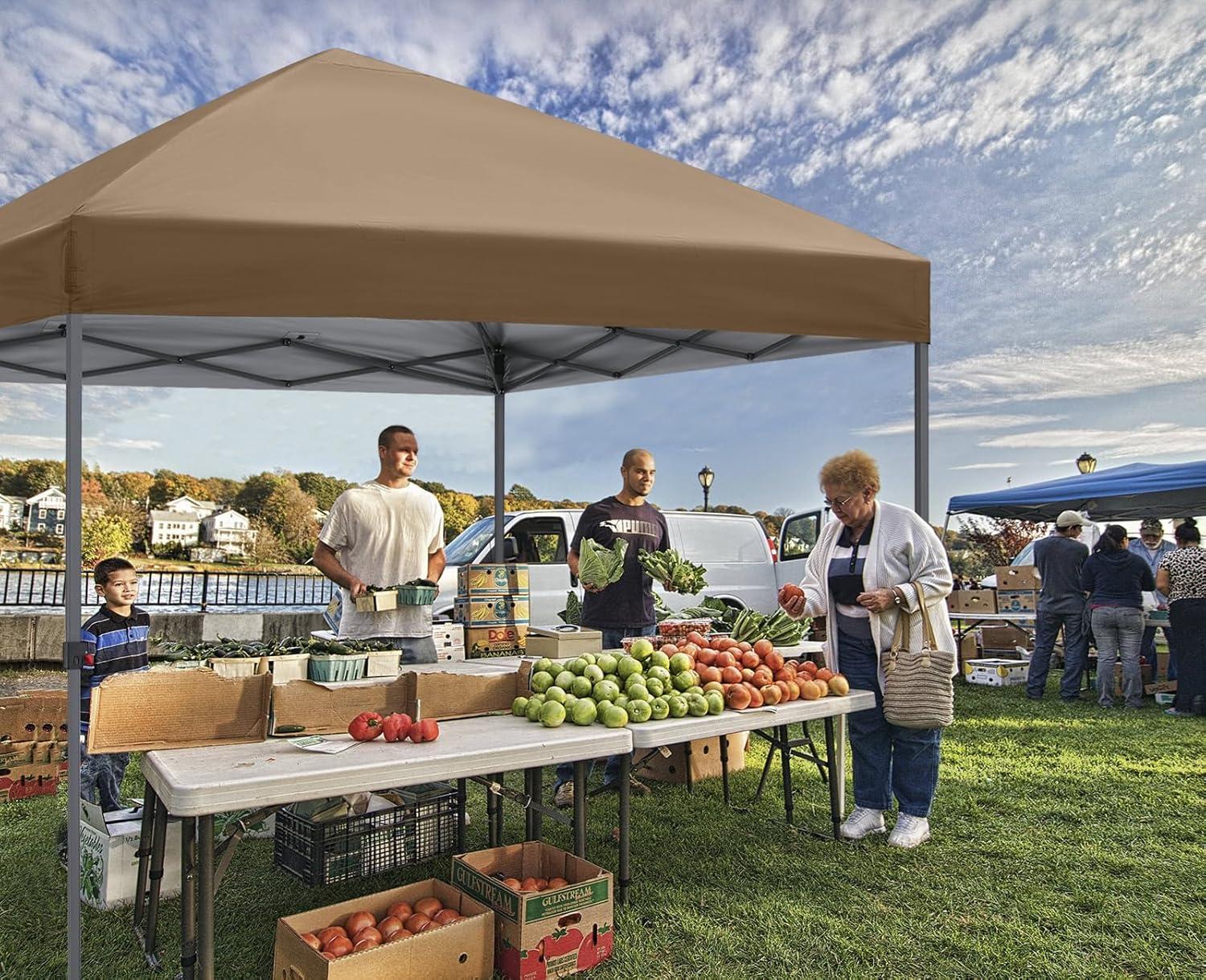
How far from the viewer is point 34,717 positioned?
5.71 meters

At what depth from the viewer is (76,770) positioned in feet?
9.46

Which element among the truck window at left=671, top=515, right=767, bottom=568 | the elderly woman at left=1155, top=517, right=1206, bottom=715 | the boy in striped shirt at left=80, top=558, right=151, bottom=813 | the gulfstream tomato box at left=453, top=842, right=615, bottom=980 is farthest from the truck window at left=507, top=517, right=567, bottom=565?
the elderly woman at left=1155, top=517, right=1206, bottom=715

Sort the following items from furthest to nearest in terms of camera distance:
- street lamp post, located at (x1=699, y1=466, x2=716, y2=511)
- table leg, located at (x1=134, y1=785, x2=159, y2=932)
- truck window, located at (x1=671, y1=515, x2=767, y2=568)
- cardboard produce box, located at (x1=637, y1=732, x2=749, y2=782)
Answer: street lamp post, located at (x1=699, y1=466, x2=716, y2=511)
truck window, located at (x1=671, y1=515, x2=767, y2=568)
cardboard produce box, located at (x1=637, y1=732, x2=749, y2=782)
table leg, located at (x1=134, y1=785, x2=159, y2=932)

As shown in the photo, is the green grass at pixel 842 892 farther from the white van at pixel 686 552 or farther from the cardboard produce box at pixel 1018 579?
the cardboard produce box at pixel 1018 579

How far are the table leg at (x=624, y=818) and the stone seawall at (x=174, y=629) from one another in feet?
28.5

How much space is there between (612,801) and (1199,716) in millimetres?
6592

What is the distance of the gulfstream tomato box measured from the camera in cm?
300

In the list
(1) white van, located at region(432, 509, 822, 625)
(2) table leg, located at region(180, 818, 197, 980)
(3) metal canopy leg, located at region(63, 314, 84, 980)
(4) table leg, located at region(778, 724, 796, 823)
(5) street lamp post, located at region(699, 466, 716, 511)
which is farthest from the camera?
(5) street lamp post, located at region(699, 466, 716, 511)

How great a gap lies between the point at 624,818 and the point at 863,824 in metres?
1.68

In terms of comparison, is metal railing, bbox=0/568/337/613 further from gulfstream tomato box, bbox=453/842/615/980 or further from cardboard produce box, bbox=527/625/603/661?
gulfstream tomato box, bbox=453/842/615/980

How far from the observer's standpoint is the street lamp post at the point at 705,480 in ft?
64.2

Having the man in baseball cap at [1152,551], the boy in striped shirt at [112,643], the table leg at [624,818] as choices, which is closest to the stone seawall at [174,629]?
the boy in striped shirt at [112,643]

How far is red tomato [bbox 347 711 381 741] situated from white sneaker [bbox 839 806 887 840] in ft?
8.90

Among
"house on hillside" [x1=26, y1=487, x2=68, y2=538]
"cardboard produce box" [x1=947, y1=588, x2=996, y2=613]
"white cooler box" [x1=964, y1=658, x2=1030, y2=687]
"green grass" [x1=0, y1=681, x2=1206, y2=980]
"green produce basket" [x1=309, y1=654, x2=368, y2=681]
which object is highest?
"house on hillside" [x1=26, y1=487, x2=68, y2=538]
